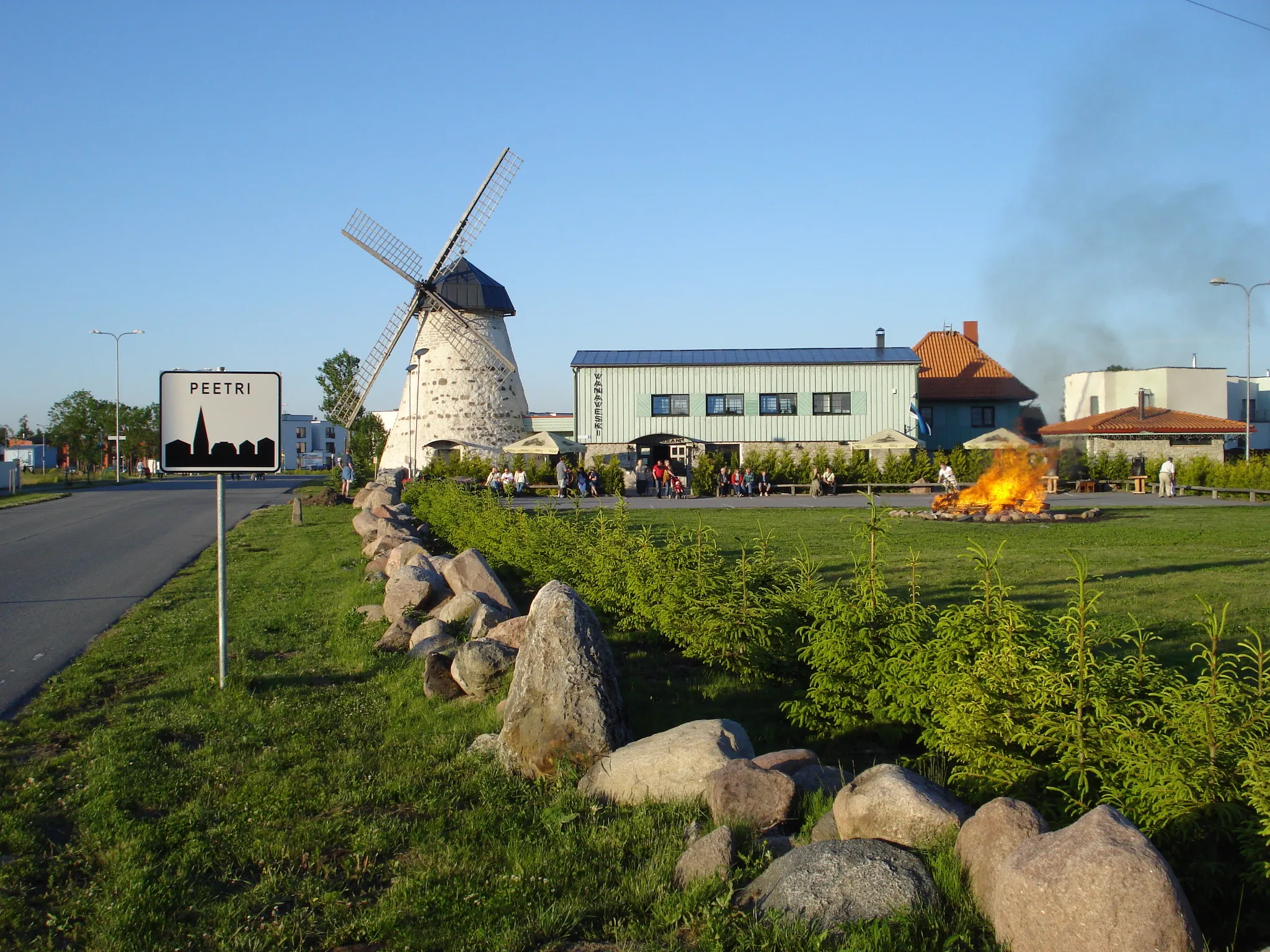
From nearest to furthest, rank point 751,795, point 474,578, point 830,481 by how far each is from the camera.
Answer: point 751,795 < point 474,578 < point 830,481

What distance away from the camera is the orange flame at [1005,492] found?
26094 mm

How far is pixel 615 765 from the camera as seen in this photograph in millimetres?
5508

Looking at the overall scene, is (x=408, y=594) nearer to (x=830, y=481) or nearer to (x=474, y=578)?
(x=474, y=578)

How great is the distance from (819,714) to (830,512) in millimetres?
22568

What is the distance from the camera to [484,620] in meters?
8.90

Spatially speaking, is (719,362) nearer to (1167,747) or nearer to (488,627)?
(488,627)

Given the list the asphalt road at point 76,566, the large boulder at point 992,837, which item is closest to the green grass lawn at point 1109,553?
the large boulder at point 992,837

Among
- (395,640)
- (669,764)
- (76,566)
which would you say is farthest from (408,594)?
(76,566)

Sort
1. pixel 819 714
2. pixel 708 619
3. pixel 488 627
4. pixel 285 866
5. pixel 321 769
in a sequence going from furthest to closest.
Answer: pixel 488 627
pixel 708 619
pixel 819 714
pixel 321 769
pixel 285 866

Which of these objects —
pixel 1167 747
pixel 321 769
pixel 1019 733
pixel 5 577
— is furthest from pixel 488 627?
pixel 5 577

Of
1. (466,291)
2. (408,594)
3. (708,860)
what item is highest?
A: (466,291)

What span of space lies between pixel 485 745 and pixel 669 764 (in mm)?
1468

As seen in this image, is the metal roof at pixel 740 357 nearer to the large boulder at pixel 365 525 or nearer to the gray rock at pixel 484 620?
the large boulder at pixel 365 525

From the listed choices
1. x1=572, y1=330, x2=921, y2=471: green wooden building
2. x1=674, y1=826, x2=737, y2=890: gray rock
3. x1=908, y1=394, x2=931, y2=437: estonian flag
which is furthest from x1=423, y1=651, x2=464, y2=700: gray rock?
x1=908, y1=394, x2=931, y2=437: estonian flag
